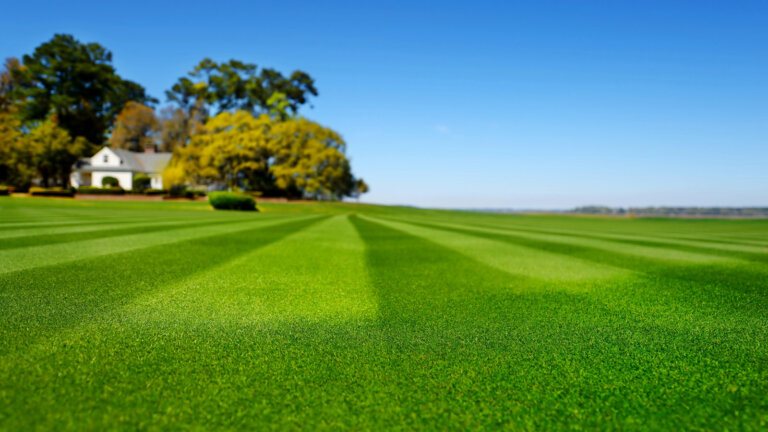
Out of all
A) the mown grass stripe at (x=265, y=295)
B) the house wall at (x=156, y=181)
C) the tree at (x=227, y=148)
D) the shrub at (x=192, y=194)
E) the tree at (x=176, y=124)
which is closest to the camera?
the mown grass stripe at (x=265, y=295)

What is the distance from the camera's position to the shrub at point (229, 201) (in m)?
27.4

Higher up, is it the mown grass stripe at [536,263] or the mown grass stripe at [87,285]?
the mown grass stripe at [536,263]

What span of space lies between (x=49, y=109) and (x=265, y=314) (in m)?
73.0

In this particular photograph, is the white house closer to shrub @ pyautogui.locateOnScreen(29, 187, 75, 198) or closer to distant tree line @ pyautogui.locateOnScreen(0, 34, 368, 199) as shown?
distant tree line @ pyautogui.locateOnScreen(0, 34, 368, 199)

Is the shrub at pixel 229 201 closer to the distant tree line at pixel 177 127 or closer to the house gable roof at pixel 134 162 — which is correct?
the distant tree line at pixel 177 127

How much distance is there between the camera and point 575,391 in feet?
6.29

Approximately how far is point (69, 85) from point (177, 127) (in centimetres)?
1470

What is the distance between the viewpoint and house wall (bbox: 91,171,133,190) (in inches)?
2196

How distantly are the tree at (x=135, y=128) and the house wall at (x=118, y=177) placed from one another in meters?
9.45

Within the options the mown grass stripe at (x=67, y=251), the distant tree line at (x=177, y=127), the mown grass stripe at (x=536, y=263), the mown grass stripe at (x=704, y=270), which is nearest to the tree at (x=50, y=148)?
the distant tree line at (x=177, y=127)

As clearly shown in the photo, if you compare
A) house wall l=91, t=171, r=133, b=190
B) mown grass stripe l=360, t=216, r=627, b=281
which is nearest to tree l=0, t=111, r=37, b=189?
house wall l=91, t=171, r=133, b=190

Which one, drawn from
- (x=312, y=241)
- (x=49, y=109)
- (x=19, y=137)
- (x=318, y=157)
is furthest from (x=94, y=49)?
(x=312, y=241)

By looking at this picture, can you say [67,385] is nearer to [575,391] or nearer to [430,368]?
[430,368]

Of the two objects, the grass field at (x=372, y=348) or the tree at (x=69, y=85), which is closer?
the grass field at (x=372, y=348)
